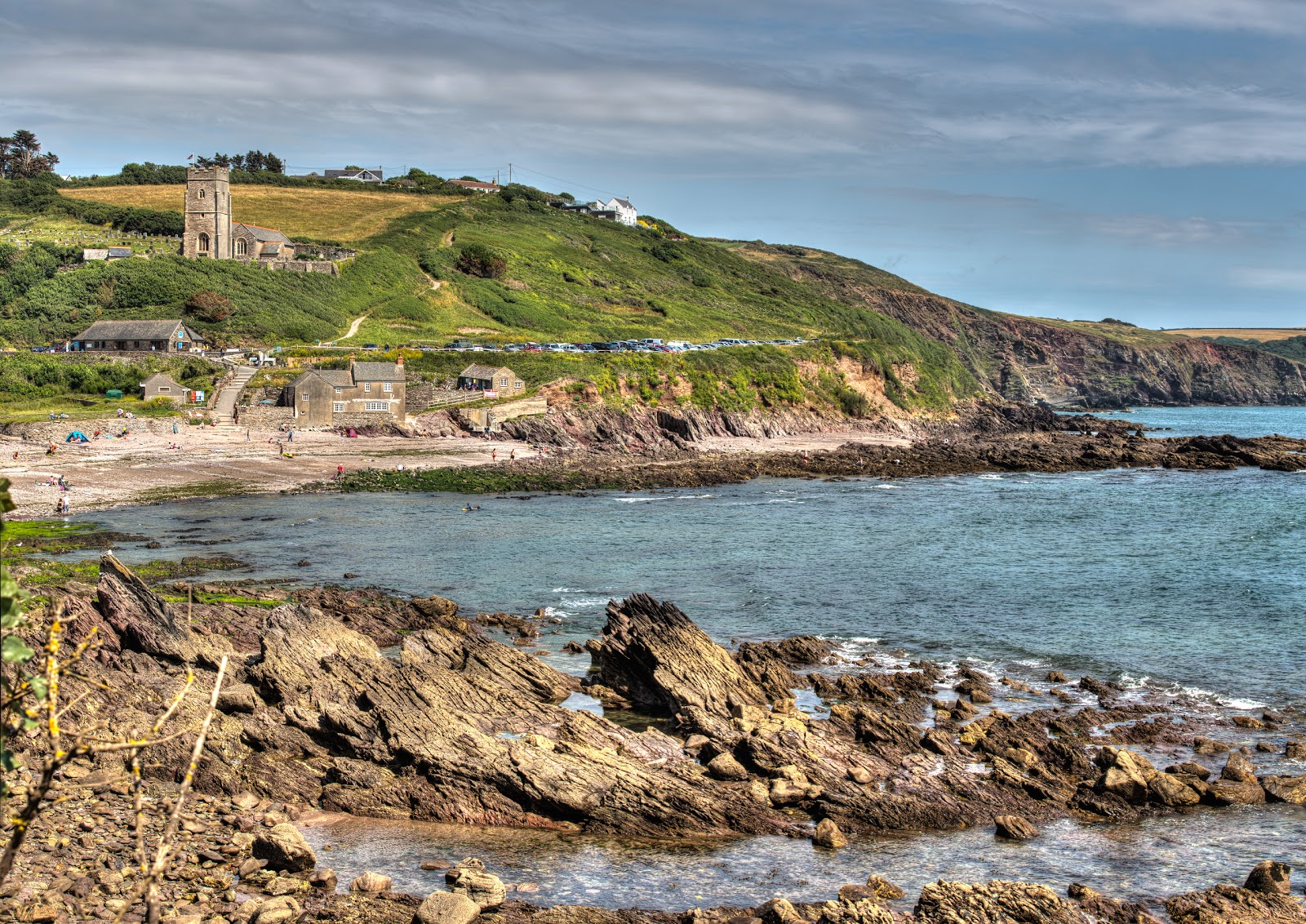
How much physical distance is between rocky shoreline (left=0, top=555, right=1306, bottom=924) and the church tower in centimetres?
9805

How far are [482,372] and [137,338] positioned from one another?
29.2 meters

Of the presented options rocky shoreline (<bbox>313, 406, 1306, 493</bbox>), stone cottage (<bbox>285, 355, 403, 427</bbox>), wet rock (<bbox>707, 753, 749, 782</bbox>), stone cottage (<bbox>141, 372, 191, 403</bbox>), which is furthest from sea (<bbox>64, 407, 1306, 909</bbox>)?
stone cottage (<bbox>141, 372, 191, 403</bbox>)

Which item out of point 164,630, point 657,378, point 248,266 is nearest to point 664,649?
point 164,630

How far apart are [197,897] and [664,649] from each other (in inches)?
577

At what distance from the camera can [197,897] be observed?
16375mm

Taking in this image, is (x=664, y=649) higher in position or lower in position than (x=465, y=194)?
lower

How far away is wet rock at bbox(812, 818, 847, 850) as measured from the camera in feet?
66.6

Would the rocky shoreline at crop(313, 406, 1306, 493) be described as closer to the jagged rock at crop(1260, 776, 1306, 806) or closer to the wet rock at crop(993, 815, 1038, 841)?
the wet rock at crop(993, 815, 1038, 841)

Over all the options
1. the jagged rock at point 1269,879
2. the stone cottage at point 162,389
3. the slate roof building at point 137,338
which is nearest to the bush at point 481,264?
the slate roof building at point 137,338

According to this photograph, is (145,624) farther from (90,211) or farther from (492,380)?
(90,211)

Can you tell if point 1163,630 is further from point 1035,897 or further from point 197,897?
point 197,897

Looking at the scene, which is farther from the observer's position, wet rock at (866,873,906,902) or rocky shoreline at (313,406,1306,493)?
rocky shoreline at (313,406,1306,493)

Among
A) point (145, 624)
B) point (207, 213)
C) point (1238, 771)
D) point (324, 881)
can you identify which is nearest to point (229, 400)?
point (207, 213)

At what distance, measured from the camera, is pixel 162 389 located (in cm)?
8194
